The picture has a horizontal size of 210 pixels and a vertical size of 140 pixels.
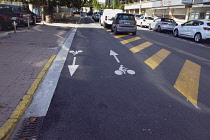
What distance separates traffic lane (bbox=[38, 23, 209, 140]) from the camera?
10.5 feet

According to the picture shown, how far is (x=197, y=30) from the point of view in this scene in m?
14.1

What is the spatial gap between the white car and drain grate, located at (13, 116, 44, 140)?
13194mm

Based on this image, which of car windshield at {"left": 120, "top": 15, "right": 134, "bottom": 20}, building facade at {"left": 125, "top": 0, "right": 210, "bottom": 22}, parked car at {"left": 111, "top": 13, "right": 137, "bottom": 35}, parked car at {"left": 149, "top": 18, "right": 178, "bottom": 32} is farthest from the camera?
building facade at {"left": 125, "top": 0, "right": 210, "bottom": 22}

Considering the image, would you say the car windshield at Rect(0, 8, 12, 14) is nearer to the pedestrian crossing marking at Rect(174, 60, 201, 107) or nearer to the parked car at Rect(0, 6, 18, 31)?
the parked car at Rect(0, 6, 18, 31)

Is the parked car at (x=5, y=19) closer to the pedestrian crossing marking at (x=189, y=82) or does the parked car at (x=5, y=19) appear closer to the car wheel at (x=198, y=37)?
the pedestrian crossing marking at (x=189, y=82)

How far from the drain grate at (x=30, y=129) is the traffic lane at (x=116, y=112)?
11 centimetres

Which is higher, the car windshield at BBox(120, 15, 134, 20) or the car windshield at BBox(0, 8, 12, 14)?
the car windshield at BBox(0, 8, 12, 14)

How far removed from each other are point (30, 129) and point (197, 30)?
14.1 meters

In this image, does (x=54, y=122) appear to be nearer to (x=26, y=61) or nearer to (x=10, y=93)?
(x=10, y=93)

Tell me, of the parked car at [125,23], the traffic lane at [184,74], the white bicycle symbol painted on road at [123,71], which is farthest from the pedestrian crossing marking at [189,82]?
the parked car at [125,23]

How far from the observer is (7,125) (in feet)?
10.5

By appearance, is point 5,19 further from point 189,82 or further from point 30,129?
point 189,82

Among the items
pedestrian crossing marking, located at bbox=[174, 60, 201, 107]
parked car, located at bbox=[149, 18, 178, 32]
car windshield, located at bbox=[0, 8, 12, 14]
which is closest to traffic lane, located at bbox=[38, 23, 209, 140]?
pedestrian crossing marking, located at bbox=[174, 60, 201, 107]

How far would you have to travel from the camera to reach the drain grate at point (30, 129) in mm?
3053
